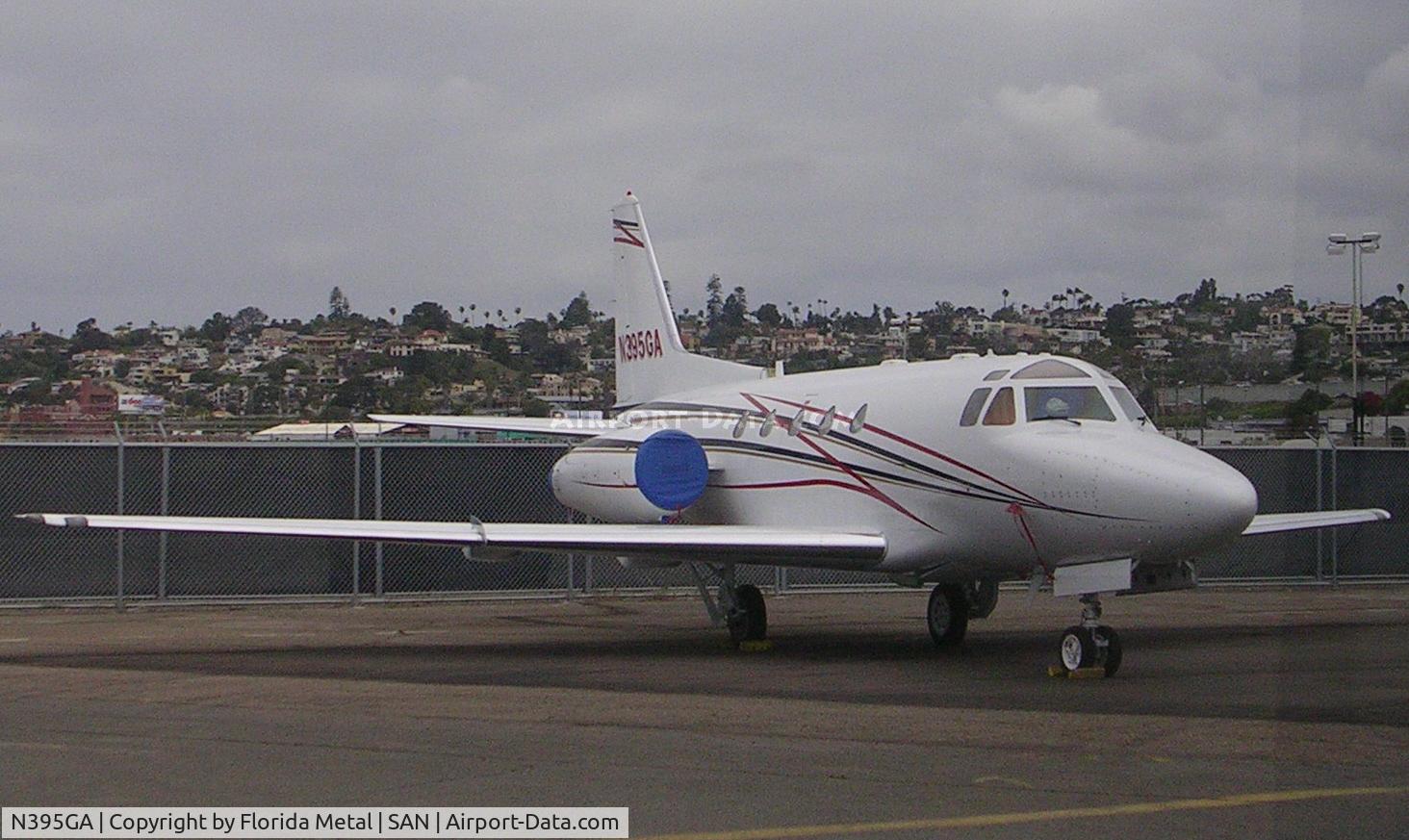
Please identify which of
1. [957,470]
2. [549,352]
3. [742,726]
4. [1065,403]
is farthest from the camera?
[549,352]

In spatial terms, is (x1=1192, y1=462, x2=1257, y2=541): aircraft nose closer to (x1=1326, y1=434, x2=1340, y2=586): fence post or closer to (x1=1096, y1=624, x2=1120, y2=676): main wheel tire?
(x1=1096, y1=624, x2=1120, y2=676): main wheel tire

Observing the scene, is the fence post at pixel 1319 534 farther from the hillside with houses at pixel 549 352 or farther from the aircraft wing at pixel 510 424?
the aircraft wing at pixel 510 424

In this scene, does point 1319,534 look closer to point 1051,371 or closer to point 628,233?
point 628,233

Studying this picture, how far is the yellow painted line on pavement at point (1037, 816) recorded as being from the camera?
7492 millimetres

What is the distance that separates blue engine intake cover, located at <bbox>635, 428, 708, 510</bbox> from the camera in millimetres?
19234

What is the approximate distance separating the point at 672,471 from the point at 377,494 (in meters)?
6.56

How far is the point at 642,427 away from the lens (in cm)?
2048

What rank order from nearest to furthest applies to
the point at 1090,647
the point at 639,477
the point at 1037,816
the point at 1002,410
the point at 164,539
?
1. the point at 1037,816
2. the point at 1090,647
3. the point at 1002,410
4. the point at 639,477
5. the point at 164,539

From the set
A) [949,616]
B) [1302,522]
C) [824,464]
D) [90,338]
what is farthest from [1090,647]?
[90,338]

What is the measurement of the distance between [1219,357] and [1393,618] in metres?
7.63

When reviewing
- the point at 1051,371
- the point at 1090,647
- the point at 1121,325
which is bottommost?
the point at 1090,647

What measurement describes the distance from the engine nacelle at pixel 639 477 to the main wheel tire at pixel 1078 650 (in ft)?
20.2

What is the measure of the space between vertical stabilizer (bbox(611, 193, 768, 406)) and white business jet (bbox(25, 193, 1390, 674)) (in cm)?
132

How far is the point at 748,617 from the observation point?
58.4 feet
